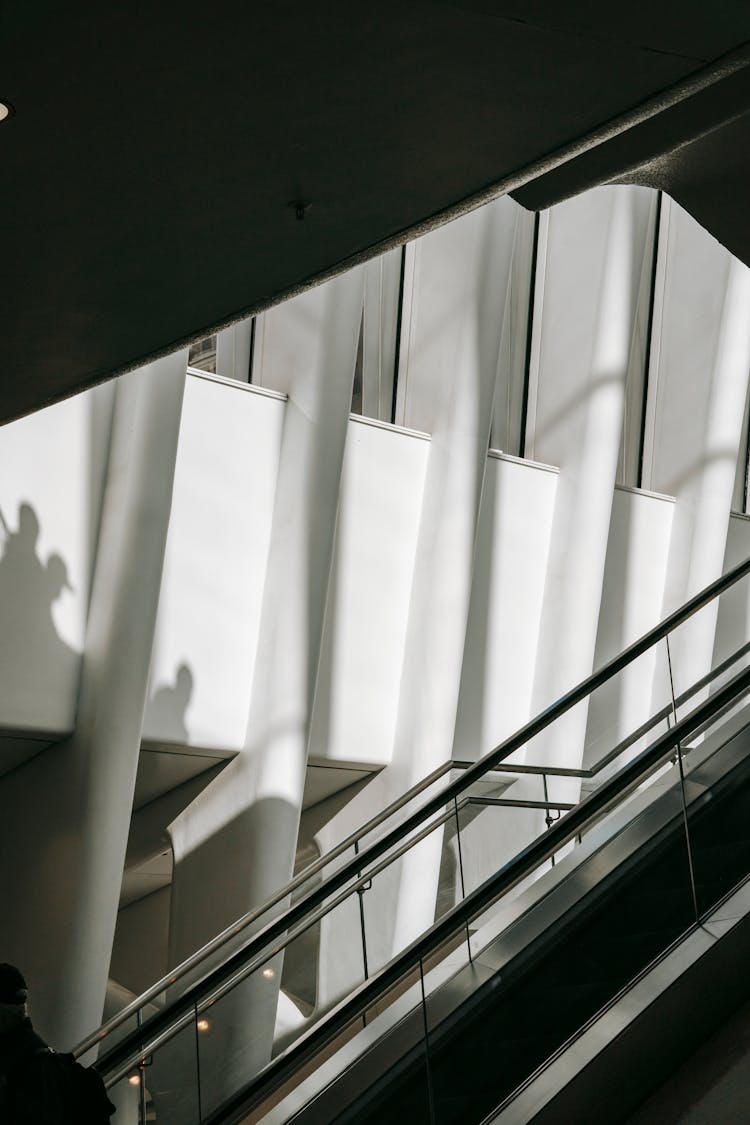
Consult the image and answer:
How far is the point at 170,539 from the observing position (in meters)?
11.4

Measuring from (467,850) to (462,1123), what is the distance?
2791 millimetres

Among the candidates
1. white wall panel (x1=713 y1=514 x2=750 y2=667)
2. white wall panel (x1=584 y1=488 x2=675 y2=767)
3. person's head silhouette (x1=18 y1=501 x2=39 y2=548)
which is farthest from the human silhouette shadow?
white wall panel (x1=584 y1=488 x2=675 y2=767)

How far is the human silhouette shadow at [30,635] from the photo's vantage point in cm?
1002

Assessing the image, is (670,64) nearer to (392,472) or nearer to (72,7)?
(72,7)

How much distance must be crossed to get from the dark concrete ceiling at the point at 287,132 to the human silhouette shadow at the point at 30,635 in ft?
19.3

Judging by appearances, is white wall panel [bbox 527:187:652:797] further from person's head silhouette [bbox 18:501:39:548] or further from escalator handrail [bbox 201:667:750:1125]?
escalator handrail [bbox 201:667:750:1125]

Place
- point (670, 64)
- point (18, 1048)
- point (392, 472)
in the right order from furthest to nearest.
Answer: point (392, 472), point (18, 1048), point (670, 64)

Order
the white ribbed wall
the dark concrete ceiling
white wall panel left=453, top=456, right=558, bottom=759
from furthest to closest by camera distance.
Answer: white wall panel left=453, top=456, right=558, bottom=759, the white ribbed wall, the dark concrete ceiling

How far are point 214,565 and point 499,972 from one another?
22.9ft

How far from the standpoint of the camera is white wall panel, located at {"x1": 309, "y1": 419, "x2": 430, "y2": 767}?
41.4 feet

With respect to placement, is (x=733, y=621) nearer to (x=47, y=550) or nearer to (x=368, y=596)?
(x=368, y=596)

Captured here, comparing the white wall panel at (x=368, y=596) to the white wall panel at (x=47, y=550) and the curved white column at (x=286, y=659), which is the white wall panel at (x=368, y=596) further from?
the white wall panel at (x=47, y=550)

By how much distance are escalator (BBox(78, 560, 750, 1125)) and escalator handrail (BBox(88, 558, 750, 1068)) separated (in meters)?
0.01

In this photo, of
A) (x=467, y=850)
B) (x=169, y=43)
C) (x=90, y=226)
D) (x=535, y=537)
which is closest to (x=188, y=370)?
(x=535, y=537)
